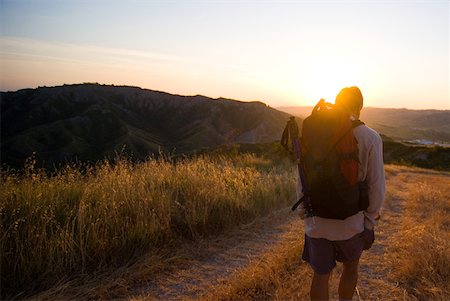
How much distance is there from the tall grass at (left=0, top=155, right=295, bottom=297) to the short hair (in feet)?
11.9

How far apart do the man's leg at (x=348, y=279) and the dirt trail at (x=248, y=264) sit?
2.80 ft

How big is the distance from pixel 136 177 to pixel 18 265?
2904mm

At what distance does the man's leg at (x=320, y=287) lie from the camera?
3.14m

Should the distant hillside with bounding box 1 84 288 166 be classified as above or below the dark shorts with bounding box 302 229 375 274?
below

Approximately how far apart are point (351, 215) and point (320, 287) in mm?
665

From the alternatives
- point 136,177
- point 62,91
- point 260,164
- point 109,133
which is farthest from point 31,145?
point 136,177

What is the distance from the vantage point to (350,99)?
314 centimetres

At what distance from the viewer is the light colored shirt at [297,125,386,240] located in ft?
9.98

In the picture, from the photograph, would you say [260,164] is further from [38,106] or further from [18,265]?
[38,106]

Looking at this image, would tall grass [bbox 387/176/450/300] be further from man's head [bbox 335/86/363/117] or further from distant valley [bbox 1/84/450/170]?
distant valley [bbox 1/84/450/170]

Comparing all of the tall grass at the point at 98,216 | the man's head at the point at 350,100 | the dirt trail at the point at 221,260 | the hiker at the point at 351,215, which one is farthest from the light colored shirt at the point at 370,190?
the tall grass at the point at 98,216

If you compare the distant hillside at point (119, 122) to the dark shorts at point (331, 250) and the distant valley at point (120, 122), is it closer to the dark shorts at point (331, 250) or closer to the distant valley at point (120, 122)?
the distant valley at point (120, 122)

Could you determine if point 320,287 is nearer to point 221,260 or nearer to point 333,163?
point 333,163

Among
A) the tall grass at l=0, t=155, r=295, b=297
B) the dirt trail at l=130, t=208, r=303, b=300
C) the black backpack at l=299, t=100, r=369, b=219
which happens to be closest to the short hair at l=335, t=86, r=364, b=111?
the black backpack at l=299, t=100, r=369, b=219
